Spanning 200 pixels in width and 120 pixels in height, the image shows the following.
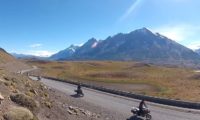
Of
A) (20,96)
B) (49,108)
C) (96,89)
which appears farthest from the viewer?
(96,89)

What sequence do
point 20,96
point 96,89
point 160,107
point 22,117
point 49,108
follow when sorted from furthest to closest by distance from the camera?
point 96,89, point 160,107, point 49,108, point 20,96, point 22,117

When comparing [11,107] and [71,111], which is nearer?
[11,107]

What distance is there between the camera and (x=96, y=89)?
7088 cm

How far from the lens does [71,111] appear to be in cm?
2752

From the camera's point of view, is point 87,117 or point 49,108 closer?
point 49,108

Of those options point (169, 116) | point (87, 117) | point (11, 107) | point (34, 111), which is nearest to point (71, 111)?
point (87, 117)

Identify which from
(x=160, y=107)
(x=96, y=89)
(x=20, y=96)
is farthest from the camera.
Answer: (x=96, y=89)

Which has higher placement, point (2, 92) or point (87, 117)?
point (2, 92)

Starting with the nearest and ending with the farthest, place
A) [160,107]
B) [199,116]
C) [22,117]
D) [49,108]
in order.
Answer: [22,117] < [49,108] < [199,116] < [160,107]

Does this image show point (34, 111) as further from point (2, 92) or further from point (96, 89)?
point (96, 89)

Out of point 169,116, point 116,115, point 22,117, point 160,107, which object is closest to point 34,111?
point 22,117

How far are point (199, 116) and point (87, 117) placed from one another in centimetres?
1231

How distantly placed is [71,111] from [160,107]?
674 inches

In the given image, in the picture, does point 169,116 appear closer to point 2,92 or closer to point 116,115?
point 116,115
